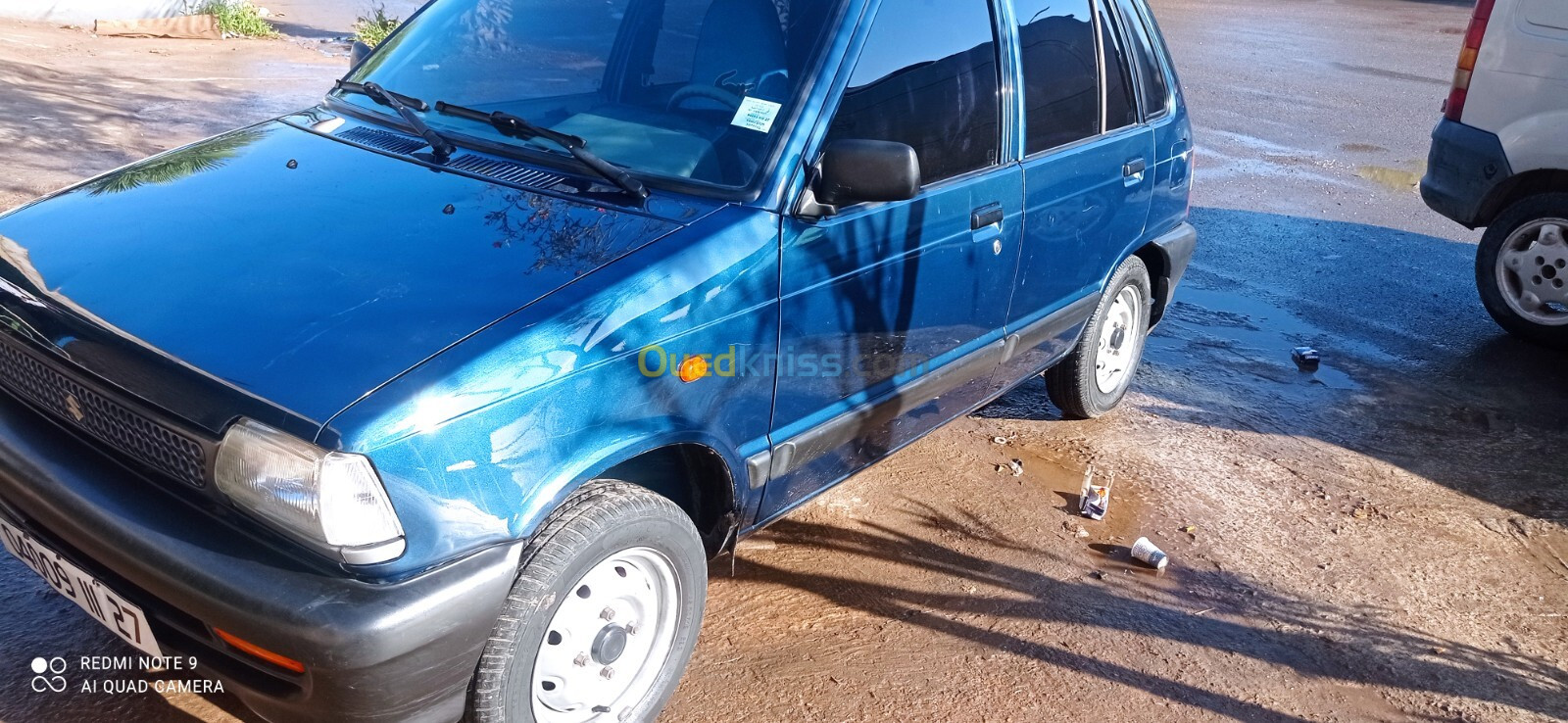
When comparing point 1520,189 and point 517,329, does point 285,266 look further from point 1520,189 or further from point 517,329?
point 1520,189

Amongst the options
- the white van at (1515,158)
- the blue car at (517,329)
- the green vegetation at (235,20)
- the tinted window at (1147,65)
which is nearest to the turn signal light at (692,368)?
the blue car at (517,329)

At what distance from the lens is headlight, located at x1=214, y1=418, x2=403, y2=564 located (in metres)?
2.08

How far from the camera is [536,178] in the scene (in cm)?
290

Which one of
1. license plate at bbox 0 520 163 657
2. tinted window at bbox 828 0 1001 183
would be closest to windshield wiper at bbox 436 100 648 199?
tinted window at bbox 828 0 1001 183

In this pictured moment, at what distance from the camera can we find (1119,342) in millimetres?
4859

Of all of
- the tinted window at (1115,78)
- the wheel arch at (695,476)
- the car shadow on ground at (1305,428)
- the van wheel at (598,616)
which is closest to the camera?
the van wheel at (598,616)

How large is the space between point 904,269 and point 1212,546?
1657mm

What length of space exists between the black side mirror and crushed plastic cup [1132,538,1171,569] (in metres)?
1.67

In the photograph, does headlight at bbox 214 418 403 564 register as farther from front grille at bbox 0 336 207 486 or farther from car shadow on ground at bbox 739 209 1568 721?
car shadow on ground at bbox 739 209 1568 721

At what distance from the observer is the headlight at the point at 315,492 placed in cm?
208

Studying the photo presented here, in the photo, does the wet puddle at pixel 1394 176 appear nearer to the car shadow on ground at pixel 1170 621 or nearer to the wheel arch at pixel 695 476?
the car shadow on ground at pixel 1170 621

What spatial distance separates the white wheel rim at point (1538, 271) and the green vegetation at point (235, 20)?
1181 centimetres

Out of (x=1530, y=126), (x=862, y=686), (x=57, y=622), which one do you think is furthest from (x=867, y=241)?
(x=1530, y=126)

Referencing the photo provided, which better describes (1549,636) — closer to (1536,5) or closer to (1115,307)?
(1115,307)
